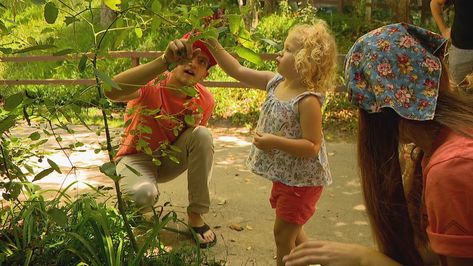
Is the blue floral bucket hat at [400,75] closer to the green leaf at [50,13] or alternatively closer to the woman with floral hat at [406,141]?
the woman with floral hat at [406,141]

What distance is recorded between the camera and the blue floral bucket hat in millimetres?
1341

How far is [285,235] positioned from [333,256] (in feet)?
3.39

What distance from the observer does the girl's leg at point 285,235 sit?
257cm

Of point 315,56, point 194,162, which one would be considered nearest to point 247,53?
point 315,56

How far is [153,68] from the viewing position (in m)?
2.17

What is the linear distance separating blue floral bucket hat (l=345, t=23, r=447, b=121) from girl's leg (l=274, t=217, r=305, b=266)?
4.23ft

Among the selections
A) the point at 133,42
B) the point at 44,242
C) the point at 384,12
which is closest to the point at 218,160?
the point at 44,242

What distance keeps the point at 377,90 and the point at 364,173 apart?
29cm

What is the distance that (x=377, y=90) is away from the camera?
4.44 feet

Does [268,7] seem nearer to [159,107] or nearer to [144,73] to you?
[159,107]

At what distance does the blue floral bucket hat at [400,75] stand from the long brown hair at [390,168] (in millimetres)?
58

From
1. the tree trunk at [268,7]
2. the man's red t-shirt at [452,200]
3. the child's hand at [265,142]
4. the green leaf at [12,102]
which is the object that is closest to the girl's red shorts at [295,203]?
the child's hand at [265,142]

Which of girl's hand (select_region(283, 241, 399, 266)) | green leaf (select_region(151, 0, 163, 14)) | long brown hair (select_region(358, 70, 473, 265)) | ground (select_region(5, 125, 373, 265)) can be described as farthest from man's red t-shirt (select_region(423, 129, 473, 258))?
ground (select_region(5, 125, 373, 265))

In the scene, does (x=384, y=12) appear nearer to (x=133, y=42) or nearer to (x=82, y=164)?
(x=133, y=42)
